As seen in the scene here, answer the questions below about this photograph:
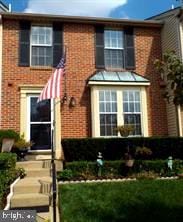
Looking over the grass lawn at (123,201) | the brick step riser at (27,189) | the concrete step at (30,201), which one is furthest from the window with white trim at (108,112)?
the concrete step at (30,201)

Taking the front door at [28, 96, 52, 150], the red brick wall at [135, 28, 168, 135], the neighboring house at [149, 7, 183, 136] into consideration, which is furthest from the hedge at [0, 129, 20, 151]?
the neighboring house at [149, 7, 183, 136]

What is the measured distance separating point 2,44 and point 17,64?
1.01 m

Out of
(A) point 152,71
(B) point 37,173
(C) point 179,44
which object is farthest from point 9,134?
(C) point 179,44

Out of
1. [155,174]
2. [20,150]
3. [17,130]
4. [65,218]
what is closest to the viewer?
[65,218]

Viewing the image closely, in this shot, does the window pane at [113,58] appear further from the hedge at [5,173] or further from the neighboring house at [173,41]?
the hedge at [5,173]

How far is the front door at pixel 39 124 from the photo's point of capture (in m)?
13.7

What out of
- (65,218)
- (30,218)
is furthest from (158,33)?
(30,218)

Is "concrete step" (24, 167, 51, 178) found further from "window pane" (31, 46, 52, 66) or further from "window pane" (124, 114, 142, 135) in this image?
"window pane" (31, 46, 52, 66)

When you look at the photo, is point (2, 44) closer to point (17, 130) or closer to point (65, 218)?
point (17, 130)

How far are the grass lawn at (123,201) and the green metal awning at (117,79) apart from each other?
5.28 metres

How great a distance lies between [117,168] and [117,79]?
4.15 meters

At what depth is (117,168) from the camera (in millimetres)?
11523

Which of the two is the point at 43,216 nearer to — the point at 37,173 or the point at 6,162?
the point at 6,162

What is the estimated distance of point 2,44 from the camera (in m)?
14.2
